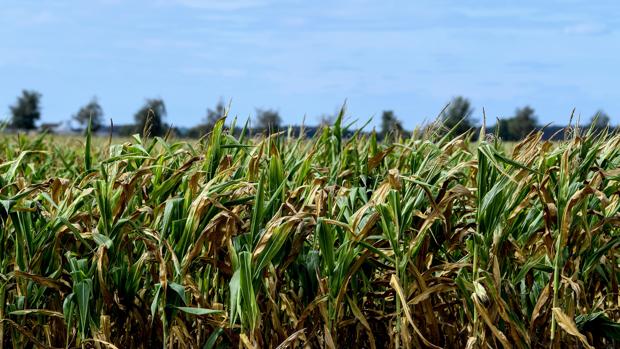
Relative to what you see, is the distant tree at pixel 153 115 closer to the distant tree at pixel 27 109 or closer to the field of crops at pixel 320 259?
the field of crops at pixel 320 259

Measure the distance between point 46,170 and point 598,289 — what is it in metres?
4.63

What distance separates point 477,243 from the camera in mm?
3035

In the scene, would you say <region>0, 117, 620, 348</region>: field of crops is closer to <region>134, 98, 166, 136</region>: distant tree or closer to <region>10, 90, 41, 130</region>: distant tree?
A: <region>134, 98, 166, 136</region>: distant tree

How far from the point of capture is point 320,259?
10.2 feet

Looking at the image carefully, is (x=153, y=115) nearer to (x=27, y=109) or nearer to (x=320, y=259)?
(x=320, y=259)

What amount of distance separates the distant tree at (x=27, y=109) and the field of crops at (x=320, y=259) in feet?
192

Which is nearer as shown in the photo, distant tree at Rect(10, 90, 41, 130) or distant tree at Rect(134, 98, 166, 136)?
distant tree at Rect(134, 98, 166, 136)

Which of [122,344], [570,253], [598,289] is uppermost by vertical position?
[570,253]

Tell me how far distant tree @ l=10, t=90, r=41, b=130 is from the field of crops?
58.6 metres

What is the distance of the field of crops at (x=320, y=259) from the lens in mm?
2977

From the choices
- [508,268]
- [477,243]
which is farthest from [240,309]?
[508,268]

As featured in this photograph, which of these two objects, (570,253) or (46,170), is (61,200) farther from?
(46,170)

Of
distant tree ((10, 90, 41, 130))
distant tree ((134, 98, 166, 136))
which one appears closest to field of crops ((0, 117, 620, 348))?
distant tree ((134, 98, 166, 136))

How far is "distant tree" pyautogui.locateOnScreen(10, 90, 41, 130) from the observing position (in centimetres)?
5869
